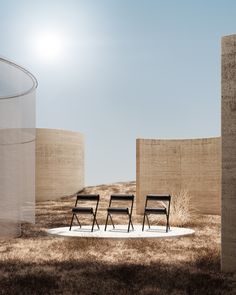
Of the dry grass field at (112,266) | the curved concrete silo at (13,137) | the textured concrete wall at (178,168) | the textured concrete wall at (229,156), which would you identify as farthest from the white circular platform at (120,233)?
the textured concrete wall at (178,168)

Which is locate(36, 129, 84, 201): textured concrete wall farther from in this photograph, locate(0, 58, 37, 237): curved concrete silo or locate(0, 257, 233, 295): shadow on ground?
locate(0, 257, 233, 295): shadow on ground

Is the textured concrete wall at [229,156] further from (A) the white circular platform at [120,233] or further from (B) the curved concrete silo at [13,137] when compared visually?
(B) the curved concrete silo at [13,137]

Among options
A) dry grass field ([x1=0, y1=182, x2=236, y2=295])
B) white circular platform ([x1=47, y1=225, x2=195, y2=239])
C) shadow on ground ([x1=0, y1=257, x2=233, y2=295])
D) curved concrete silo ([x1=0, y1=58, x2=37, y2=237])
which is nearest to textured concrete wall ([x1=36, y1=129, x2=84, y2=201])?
white circular platform ([x1=47, y1=225, x2=195, y2=239])

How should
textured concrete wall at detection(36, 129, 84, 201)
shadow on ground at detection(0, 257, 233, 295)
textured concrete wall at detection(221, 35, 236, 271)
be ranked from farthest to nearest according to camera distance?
textured concrete wall at detection(36, 129, 84, 201) < textured concrete wall at detection(221, 35, 236, 271) < shadow on ground at detection(0, 257, 233, 295)

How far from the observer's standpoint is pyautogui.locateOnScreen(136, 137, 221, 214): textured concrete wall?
1245cm

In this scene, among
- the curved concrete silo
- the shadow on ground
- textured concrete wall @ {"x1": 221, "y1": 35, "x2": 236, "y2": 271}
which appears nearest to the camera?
the shadow on ground

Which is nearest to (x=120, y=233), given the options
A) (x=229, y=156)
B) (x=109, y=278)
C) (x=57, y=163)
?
(x=109, y=278)

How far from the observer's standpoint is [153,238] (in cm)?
727

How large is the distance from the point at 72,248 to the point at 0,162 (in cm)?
167

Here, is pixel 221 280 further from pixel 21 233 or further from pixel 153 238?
pixel 21 233

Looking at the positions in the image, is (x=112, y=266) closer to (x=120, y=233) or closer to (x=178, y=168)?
(x=120, y=233)

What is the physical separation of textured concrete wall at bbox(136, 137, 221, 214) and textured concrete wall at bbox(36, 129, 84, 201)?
265 inches

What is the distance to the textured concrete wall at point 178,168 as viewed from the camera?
1245 centimetres

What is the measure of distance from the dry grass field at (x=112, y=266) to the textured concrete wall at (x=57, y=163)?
35.1 feet
